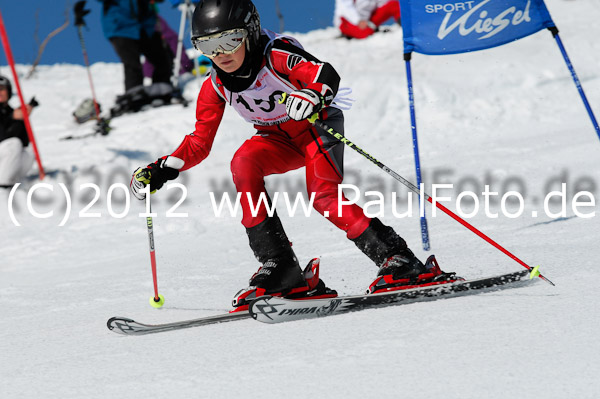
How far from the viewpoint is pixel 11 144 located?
25.4 ft

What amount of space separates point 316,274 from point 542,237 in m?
1.76

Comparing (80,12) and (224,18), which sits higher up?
(80,12)

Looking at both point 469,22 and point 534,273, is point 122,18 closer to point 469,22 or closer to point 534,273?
point 469,22

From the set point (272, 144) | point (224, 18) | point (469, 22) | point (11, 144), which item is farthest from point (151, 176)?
point (11, 144)

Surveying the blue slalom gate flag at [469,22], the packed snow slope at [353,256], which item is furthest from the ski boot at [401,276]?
the blue slalom gate flag at [469,22]

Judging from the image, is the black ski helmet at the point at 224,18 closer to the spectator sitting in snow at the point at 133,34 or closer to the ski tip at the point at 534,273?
the ski tip at the point at 534,273

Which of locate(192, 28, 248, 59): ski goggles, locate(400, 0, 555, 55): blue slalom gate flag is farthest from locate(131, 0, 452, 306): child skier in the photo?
locate(400, 0, 555, 55): blue slalom gate flag

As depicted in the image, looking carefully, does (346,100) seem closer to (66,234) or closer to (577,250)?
(577,250)

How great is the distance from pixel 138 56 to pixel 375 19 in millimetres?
5485

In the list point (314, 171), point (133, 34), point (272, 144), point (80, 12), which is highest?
point (80, 12)

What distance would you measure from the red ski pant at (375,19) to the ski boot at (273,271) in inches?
416

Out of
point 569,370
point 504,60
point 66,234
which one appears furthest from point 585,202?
point 504,60

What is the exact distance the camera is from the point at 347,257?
15.3ft

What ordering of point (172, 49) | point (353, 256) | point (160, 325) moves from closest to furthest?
point (160, 325), point (353, 256), point (172, 49)
